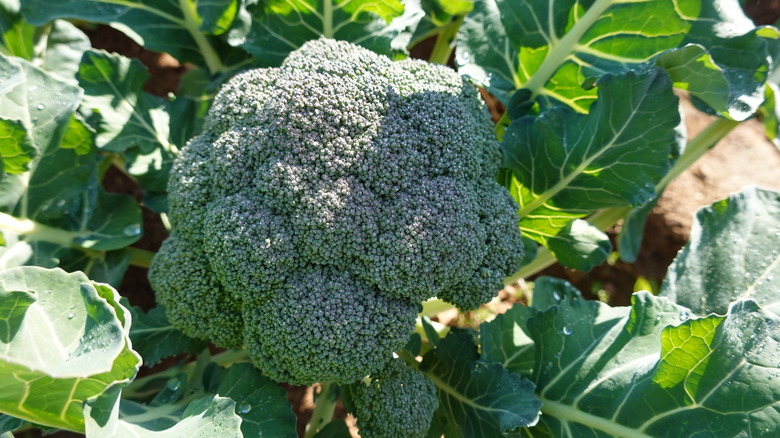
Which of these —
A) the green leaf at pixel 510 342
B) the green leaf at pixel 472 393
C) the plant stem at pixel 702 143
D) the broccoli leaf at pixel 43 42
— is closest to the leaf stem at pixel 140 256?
the broccoli leaf at pixel 43 42

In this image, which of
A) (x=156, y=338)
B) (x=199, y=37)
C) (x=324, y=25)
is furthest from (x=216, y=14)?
(x=156, y=338)

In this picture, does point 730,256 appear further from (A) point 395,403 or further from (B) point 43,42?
(B) point 43,42

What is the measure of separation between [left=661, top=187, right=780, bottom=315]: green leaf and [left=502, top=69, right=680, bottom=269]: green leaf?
0.25 meters

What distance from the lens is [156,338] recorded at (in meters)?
1.96

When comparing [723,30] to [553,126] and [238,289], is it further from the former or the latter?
[238,289]

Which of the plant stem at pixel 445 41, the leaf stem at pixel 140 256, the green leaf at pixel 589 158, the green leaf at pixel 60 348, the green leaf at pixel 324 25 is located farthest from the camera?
the plant stem at pixel 445 41

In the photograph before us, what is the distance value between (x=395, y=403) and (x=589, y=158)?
0.97 m

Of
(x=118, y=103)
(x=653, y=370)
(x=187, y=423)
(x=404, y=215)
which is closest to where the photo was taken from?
(x=187, y=423)

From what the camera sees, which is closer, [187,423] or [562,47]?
A: [187,423]

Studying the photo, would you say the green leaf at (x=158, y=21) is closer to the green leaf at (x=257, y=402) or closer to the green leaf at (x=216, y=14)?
the green leaf at (x=216, y=14)

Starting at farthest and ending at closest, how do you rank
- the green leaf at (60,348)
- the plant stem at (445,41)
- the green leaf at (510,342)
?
1. the plant stem at (445,41)
2. the green leaf at (510,342)
3. the green leaf at (60,348)

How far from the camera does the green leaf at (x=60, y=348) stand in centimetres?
117

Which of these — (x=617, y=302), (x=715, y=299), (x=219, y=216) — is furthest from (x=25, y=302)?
(x=617, y=302)

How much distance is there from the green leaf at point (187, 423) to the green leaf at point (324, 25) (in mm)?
1251
